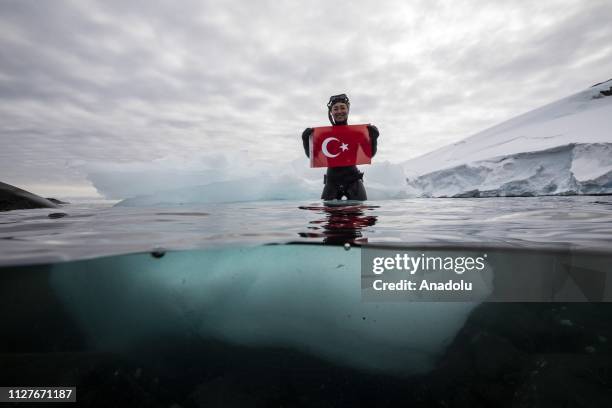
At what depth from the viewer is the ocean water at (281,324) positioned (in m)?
3.28

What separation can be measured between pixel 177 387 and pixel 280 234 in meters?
1.94

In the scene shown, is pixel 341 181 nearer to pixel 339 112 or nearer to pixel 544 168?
pixel 339 112

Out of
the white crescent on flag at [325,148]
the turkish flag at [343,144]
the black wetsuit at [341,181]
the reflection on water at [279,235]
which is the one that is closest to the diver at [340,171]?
the black wetsuit at [341,181]

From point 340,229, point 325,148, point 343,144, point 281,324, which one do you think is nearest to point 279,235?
point 340,229

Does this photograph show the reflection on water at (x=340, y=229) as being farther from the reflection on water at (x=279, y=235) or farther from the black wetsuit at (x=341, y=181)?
the black wetsuit at (x=341, y=181)

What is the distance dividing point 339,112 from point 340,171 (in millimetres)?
1333

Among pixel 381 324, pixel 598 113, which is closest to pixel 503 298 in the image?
pixel 381 324

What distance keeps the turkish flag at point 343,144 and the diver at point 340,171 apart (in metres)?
0.19

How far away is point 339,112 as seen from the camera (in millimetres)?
7379

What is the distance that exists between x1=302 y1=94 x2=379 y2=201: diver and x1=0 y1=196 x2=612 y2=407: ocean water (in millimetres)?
3417

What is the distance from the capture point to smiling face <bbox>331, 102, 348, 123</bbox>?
7379 mm

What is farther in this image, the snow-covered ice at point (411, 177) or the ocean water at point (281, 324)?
the snow-covered ice at point (411, 177)

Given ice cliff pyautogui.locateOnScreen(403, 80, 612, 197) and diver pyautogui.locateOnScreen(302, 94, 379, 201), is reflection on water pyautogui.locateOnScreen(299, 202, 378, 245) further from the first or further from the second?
ice cliff pyautogui.locateOnScreen(403, 80, 612, 197)

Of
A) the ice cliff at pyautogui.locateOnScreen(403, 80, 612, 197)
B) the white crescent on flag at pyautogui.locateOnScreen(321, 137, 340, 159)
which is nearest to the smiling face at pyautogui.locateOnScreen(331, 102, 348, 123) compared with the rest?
the white crescent on flag at pyautogui.locateOnScreen(321, 137, 340, 159)
